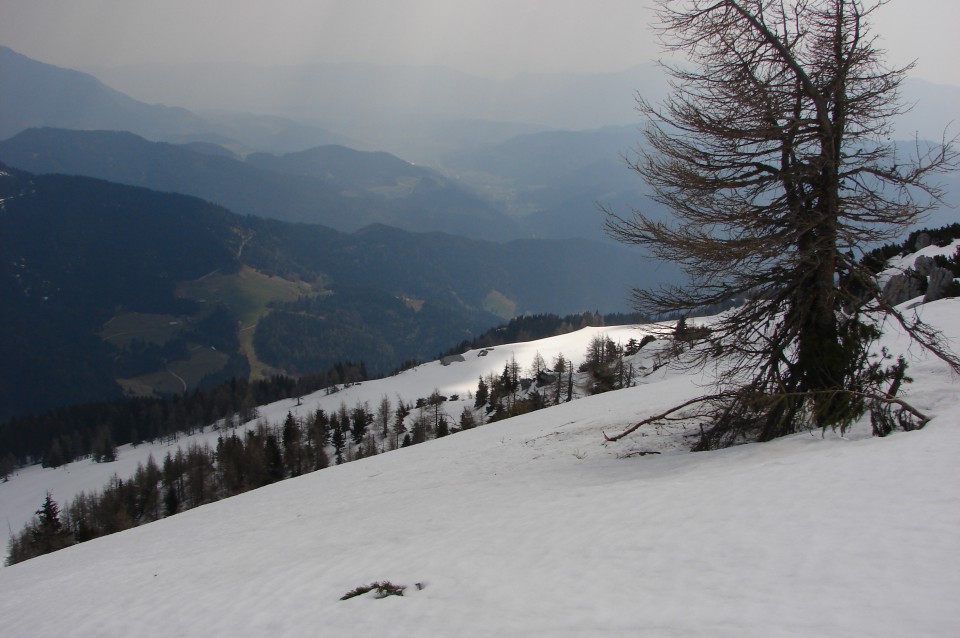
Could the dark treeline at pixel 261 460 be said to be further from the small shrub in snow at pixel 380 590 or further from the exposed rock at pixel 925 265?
the small shrub in snow at pixel 380 590

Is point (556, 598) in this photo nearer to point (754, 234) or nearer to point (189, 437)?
point (754, 234)

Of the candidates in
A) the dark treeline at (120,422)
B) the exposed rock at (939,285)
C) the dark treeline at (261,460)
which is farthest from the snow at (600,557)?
the dark treeline at (120,422)

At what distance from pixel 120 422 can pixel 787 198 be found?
142m

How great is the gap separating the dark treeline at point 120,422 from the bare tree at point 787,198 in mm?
117810

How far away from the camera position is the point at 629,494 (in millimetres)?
8367

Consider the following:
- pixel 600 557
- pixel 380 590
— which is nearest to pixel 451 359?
pixel 380 590

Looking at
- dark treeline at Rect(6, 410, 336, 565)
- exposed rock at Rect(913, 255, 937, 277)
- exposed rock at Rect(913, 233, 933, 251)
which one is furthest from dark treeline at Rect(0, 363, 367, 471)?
exposed rock at Rect(913, 255, 937, 277)

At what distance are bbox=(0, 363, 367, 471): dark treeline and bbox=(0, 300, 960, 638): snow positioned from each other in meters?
112

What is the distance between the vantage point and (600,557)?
5.98 meters

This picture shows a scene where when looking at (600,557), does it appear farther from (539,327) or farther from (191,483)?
(539,327)

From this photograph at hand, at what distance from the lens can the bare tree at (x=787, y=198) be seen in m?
9.20

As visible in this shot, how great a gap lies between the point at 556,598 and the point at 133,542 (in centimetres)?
1501

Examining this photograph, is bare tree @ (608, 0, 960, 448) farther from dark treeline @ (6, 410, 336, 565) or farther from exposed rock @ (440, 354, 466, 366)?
exposed rock @ (440, 354, 466, 366)

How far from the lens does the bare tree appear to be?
362 inches
